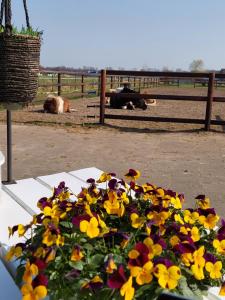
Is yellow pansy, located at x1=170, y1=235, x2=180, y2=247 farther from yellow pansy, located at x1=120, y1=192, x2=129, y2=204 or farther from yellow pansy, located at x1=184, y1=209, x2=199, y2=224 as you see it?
yellow pansy, located at x1=120, y1=192, x2=129, y2=204

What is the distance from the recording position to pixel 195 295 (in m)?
1.09

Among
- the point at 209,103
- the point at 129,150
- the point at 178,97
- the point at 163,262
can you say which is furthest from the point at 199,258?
the point at 178,97

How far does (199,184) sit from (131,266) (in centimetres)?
375

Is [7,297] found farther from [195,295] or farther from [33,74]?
[33,74]

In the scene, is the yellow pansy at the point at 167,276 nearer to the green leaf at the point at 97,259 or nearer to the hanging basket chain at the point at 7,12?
the green leaf at the point at 97,259

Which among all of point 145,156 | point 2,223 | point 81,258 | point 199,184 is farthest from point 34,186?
point 145,156

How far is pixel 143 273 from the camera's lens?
973 millimetres

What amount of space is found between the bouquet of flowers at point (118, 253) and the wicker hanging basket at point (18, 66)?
118cm

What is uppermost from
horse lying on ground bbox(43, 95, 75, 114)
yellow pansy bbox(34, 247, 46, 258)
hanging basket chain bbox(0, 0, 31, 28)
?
hanging basket chain bbox(0, 0, 31, 28)

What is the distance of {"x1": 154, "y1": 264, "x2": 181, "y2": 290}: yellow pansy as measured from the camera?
0.96 m

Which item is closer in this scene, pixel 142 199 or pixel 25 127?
pixel 142 199

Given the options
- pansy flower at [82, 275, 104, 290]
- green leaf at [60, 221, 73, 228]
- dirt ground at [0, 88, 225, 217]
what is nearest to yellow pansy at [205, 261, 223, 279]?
pansy flower at [82, 275, 104, 290]

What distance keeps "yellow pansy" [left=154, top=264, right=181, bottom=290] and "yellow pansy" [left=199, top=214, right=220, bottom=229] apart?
0.36 m

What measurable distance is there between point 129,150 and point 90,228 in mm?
5271
